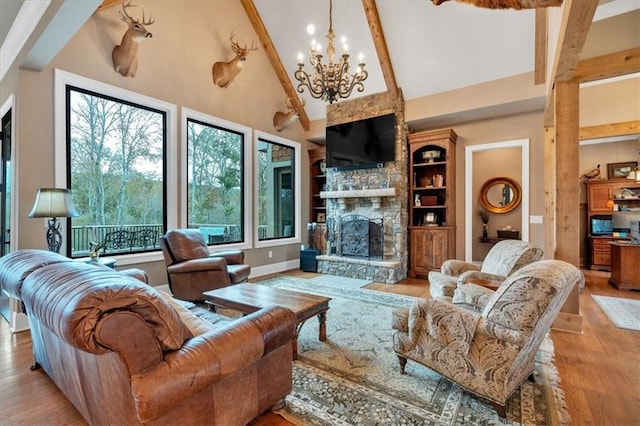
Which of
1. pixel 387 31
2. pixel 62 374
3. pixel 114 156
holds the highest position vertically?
pixel 387 31

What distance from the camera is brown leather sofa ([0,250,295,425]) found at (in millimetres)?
1095

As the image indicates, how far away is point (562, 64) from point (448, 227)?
3.06m

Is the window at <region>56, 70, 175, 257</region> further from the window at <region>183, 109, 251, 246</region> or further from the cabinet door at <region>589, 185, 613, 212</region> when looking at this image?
the cabinet door at <region>589, 185, 613, 212</region>

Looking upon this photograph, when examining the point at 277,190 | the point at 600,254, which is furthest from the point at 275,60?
the point at 600,254

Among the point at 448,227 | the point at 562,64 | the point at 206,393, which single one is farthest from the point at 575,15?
the point at 448,227

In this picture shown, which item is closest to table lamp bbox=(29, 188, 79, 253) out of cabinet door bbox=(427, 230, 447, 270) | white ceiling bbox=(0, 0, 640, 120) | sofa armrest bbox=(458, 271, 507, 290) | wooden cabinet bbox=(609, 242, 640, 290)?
white ceiling bbox=(0, 0, 640, 120)

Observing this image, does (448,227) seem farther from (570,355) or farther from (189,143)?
(189,143)

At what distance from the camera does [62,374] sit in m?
1.80

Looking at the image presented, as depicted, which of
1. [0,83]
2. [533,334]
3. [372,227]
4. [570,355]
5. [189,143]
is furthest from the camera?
[372,227]

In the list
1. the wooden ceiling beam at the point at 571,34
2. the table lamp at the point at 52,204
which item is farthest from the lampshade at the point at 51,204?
the wooden ceiling beam at the point at 571,34

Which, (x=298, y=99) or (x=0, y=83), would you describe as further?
(x=298, y=99)

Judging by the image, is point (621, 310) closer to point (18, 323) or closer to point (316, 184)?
point (316, 184)

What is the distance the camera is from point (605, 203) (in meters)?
6.45

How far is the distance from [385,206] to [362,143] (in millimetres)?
1301
